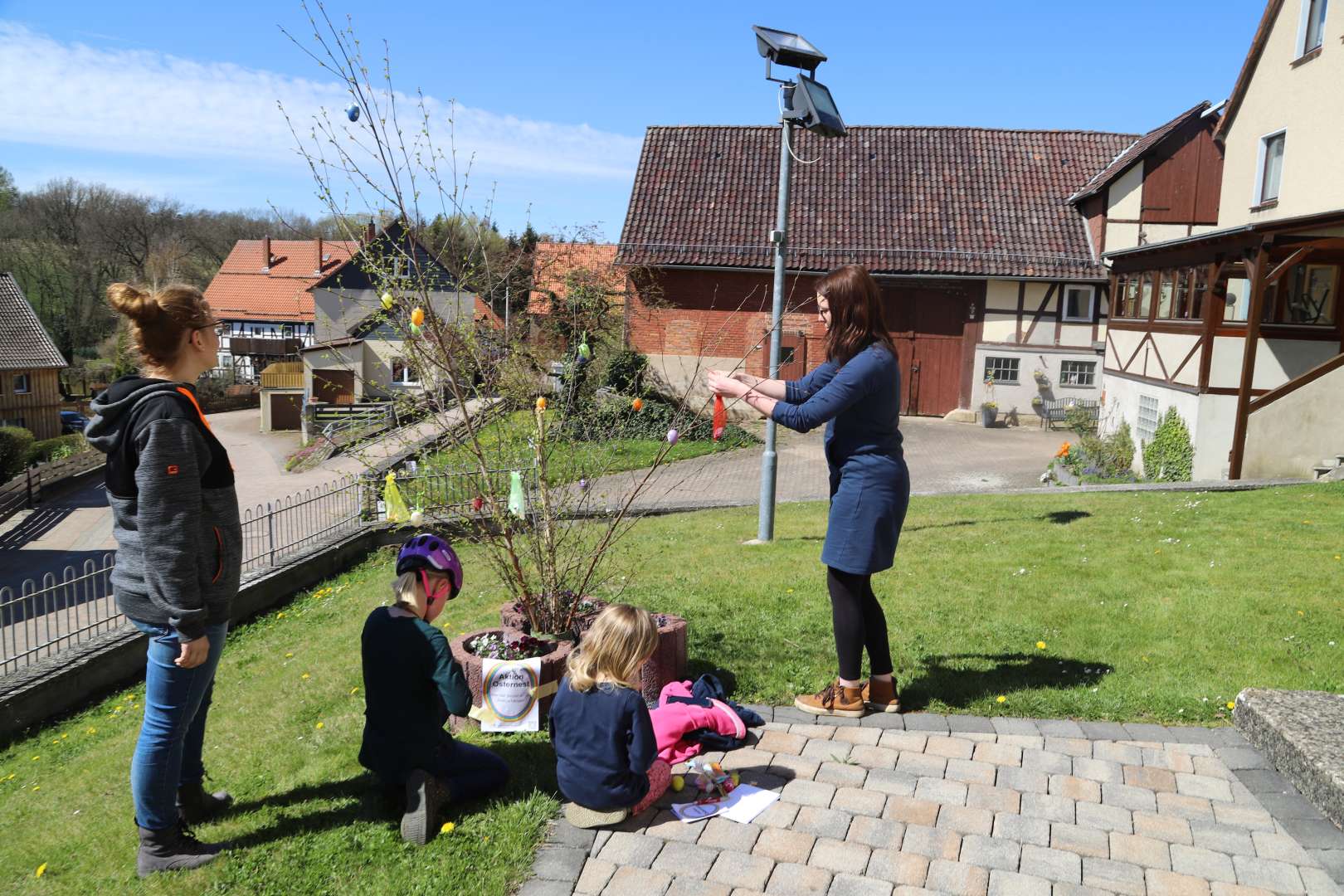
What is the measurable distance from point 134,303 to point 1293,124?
61.2 ft

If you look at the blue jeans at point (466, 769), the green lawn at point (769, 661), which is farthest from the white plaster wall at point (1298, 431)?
the blue jeans at point (466, 769)

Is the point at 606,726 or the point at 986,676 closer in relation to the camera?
the point at 606,726

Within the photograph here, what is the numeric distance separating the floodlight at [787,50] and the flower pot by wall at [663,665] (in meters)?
5.97

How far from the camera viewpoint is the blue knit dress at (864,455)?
413 cm

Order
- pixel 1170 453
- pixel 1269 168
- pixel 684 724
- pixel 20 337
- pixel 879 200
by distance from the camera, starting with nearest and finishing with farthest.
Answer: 1. pixel 684 724
2. pixel 1170 453
3. pixel 1269 168
4. pixel 879 200
5. pixel 20 337

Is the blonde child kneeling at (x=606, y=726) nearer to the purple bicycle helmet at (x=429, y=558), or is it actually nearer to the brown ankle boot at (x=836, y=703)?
the purple bicycle helmet at (x=429, y=558)

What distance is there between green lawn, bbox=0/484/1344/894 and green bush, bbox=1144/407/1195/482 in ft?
13.7

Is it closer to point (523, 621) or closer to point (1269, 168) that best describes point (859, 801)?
point (523, 621)

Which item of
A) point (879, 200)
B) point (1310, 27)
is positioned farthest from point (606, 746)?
point (879, 200)

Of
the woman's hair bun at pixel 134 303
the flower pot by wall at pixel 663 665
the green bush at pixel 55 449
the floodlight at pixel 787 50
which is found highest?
the floodlight at pixel 787 50

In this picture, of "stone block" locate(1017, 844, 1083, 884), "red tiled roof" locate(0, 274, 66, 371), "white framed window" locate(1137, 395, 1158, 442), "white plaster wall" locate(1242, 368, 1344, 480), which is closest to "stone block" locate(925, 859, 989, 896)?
"stone block" locate(1017, 844, 1083, 884)

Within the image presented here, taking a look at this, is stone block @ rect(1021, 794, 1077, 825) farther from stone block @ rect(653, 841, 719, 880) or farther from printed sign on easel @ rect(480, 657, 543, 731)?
printed sign on easel @ rect(480, 657, 543, 731)

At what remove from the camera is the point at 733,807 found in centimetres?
369

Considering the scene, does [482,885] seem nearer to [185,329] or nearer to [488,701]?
[488,701]
